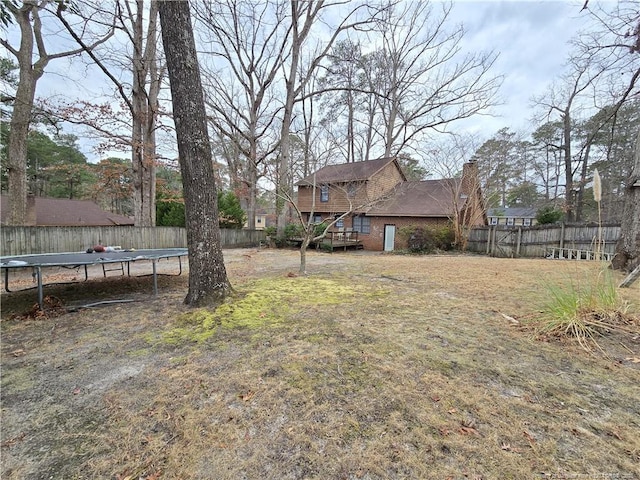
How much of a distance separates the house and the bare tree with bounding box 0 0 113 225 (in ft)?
32.1

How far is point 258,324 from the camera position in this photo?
11.5 ft

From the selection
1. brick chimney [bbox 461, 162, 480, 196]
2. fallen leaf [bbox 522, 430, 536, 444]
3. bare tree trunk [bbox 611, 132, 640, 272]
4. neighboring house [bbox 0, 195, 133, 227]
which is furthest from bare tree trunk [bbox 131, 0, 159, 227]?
bare tree trunk [bbox 611, 132, 640, 272]

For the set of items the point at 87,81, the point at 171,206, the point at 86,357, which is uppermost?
the point at 87,81

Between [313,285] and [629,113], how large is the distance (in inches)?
944

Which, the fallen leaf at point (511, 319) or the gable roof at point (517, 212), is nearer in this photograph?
the fallen leaf at point (511, 319)

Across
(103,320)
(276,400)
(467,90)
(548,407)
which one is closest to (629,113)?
(467,90)

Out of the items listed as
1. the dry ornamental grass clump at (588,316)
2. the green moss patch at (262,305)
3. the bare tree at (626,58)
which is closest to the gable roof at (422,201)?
the bare tree at (626,58)

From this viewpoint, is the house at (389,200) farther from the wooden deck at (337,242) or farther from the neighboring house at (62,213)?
the neighboring house at (62,213)

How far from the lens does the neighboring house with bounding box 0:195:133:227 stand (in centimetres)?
1730

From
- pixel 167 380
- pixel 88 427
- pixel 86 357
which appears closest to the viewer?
pixel 88 427

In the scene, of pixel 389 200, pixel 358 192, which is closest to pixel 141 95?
pixel 358 192

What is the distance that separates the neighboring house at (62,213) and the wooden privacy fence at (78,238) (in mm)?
8701

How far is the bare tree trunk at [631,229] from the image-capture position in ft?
19.9

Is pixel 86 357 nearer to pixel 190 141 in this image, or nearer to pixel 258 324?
pixel 258 324
